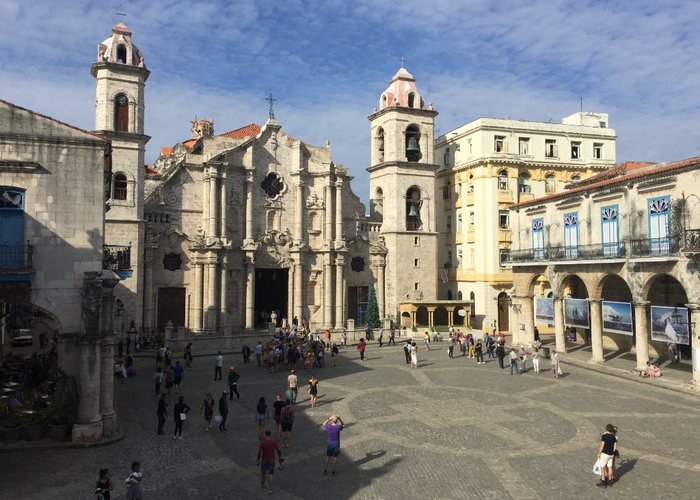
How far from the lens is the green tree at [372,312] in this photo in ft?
144

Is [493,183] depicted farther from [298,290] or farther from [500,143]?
[298,290]

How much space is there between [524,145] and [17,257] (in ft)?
134

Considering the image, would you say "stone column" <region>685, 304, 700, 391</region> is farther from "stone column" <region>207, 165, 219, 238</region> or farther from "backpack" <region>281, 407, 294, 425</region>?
"stone column" <region>207, 165, 219, 238</region>

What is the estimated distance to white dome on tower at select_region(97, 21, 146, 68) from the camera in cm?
3691

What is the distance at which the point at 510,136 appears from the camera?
47.0 m

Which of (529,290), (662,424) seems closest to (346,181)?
(529,290)

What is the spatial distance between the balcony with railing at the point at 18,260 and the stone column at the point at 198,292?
22.8m

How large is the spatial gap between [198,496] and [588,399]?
16408mm

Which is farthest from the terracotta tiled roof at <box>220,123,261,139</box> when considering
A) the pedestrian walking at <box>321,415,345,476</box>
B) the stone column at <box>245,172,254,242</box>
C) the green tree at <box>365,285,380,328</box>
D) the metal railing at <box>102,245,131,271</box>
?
the pedestrian walking at <box>321,415,345,476</box>

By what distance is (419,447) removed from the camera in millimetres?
16547

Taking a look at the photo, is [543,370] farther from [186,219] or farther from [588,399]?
[186,219]

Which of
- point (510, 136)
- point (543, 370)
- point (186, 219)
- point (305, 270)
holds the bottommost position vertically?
point (543, 370)

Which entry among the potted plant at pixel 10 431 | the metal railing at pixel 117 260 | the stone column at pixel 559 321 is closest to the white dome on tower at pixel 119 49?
the metal railing at pixel 117 260

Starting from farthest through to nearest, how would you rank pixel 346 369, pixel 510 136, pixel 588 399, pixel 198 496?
pixel 510 136 < pixel 346 369 < pixel 588 399 < pixel 198 496
